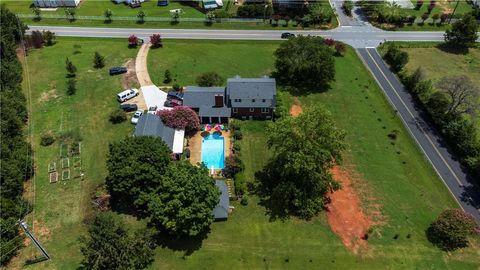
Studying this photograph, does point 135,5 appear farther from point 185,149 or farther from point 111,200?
point 111,200

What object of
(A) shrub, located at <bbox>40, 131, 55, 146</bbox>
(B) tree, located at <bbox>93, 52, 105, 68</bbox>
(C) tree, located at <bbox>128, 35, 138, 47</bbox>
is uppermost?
(C) tree, located at <bbox>128, 35, 138, 47</bbox>

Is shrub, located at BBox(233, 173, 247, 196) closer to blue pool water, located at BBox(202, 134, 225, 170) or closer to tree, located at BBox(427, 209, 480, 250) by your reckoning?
blue pool water, located at BBox(202, 134, 225, 170)

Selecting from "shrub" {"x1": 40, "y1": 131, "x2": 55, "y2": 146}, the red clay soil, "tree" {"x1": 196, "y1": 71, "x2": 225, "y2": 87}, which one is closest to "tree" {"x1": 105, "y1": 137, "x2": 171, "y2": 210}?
"shrub" {"x1": 40, "y1": 131, "x2": 55, "y2": 146}

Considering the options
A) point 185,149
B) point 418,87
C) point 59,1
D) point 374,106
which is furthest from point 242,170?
point 59,1

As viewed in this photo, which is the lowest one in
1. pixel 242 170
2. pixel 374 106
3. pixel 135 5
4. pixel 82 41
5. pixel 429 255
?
pixel 429 255

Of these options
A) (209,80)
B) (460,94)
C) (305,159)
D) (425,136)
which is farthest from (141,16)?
(460,94)

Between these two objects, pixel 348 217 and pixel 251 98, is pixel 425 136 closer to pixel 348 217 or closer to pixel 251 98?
pixel 348 217
